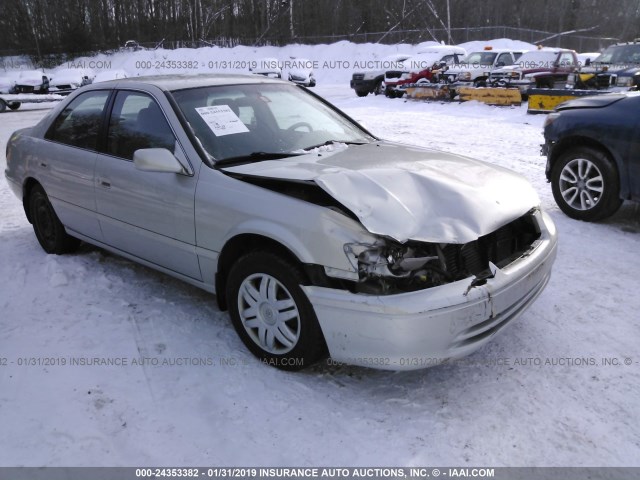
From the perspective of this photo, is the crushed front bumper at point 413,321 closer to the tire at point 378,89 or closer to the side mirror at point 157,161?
the side mirror at point 157,161

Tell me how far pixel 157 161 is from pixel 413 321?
69.8 inches

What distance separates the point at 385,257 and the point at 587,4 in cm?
5850

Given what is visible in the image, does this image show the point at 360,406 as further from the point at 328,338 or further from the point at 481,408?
the point at 481,408

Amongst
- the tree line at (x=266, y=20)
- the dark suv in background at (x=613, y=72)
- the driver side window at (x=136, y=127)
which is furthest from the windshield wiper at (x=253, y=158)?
the tree line at (x=266, y=20)

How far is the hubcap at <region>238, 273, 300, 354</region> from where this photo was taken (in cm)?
A: 286

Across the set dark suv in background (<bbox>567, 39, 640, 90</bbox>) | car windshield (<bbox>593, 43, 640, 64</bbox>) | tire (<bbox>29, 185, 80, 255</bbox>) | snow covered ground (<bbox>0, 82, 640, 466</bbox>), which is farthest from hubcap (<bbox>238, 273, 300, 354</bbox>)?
car windshield (<bbox>593, 43, 640, 64</bbox>)

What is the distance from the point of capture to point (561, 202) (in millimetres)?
5469

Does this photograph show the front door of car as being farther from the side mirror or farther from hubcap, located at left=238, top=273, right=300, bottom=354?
hubcap, located at left=238, top=273, right=300, bottom=354

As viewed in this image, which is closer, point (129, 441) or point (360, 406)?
point (129, 441)

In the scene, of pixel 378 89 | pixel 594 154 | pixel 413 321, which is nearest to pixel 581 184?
pixel 594 154

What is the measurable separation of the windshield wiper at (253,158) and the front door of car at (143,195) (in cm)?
23

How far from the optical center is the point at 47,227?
4777mm

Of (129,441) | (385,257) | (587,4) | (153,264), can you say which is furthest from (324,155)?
(587,4)

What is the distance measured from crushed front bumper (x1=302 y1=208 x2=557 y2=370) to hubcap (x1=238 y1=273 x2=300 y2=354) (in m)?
0.25
